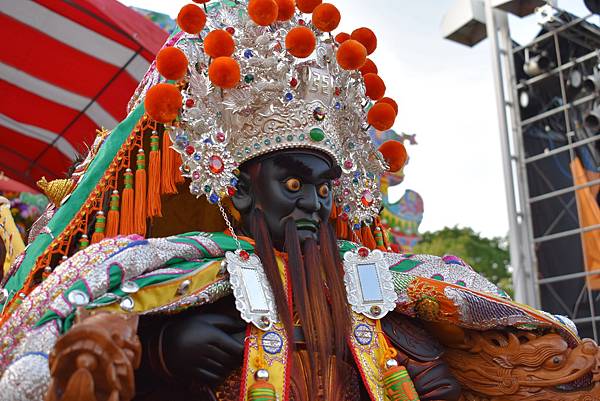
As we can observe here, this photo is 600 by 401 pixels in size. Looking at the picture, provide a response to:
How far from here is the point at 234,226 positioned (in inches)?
128

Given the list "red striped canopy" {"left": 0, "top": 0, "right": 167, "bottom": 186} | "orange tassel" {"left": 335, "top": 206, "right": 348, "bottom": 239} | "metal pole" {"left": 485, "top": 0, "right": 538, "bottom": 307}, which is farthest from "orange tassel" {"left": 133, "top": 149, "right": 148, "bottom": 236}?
"metal pole" {"left": 485, "top": 0, "right": 538, "bottom": 307}

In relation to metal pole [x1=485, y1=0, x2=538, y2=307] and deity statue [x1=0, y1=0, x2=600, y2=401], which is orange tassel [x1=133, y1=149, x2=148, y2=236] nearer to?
deity statue [x1=0, y1=0, x2=600, y2=401]

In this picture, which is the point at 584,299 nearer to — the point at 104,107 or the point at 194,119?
the point at 104,107

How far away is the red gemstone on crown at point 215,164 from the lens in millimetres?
3023

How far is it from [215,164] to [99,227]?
535 millimetres

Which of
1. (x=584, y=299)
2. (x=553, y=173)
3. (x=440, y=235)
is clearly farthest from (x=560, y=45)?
(x=440, y=235)

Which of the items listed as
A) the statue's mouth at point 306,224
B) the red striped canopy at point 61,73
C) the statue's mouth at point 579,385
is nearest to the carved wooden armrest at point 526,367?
the statue's mouth at point 579,385

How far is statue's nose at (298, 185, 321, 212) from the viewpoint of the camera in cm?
303

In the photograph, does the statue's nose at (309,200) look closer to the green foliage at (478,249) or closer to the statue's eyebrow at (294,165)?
the statue's eyebrow at (294,165)

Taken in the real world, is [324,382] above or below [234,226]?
below

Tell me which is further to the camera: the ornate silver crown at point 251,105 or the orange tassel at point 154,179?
the orange tassel at point 154,179

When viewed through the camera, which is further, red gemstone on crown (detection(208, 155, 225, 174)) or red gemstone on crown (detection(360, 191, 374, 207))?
red gemstone on crown (detection(360, 191, 374, 207))

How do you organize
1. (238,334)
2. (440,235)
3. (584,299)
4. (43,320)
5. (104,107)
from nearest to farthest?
(43,320) < (238,334) < (104,107) < (584,299) < (440,235)

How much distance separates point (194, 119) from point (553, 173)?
6.84 metres
